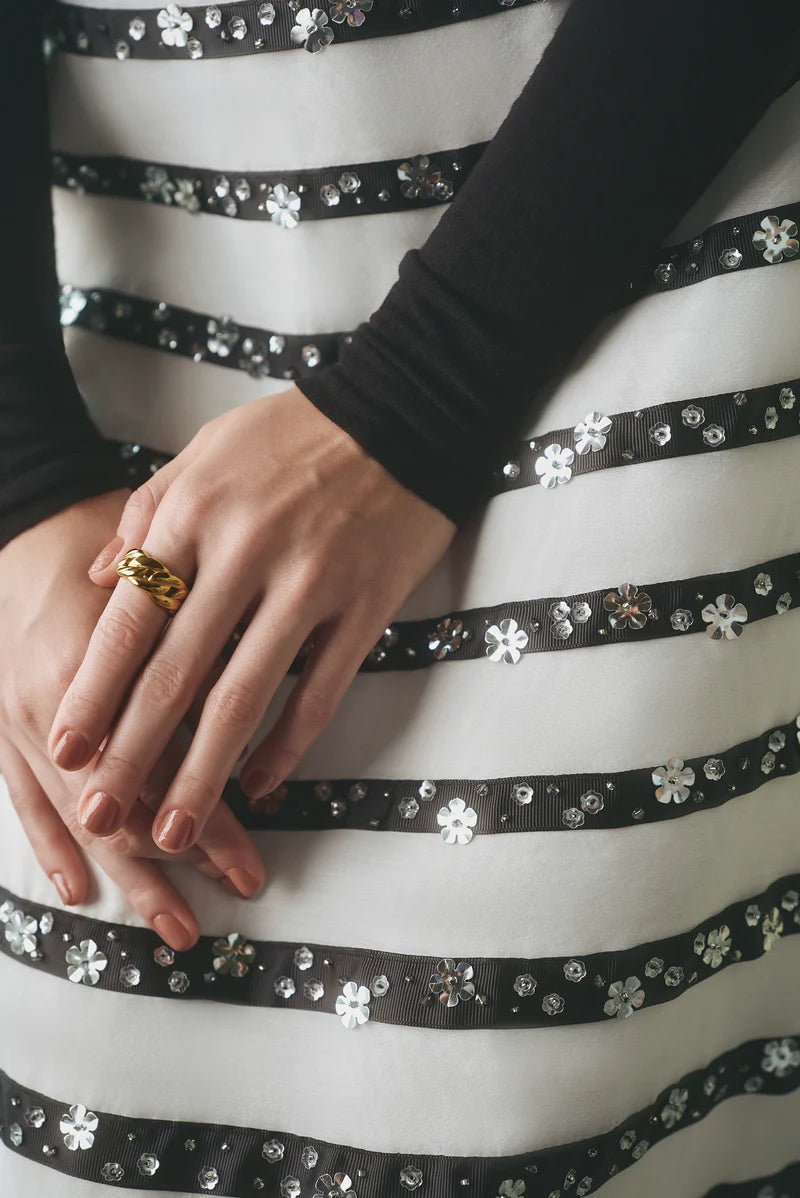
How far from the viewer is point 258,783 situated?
563mm

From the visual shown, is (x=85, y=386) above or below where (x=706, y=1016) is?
above

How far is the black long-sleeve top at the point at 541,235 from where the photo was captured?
0.51 meters

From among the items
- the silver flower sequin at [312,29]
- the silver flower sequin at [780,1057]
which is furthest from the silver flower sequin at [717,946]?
the silver flower sequin at [312,29]

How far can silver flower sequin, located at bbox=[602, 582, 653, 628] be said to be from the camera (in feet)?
1.66

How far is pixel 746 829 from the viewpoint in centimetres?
55

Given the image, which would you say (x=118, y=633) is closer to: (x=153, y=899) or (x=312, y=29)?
(x=153, y=899)

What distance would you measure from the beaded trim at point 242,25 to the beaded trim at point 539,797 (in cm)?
46

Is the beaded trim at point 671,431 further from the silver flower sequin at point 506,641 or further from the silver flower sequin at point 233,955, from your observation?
the silver flower sequin at point 233,955

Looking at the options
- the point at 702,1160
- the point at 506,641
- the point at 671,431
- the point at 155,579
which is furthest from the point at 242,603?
the point at 702,1160

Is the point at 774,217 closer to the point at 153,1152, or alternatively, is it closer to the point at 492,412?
the point at 492,412

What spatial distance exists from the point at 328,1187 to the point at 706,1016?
0.24 m

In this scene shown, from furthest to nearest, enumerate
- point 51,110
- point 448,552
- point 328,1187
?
1. point 51,110
2. point 448,552
3. point 328,1187

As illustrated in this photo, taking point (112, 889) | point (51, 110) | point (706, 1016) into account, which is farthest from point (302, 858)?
point (51, 110)

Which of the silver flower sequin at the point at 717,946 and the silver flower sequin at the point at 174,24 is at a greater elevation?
Answer: the silver flower sequin at the point at 174,24
